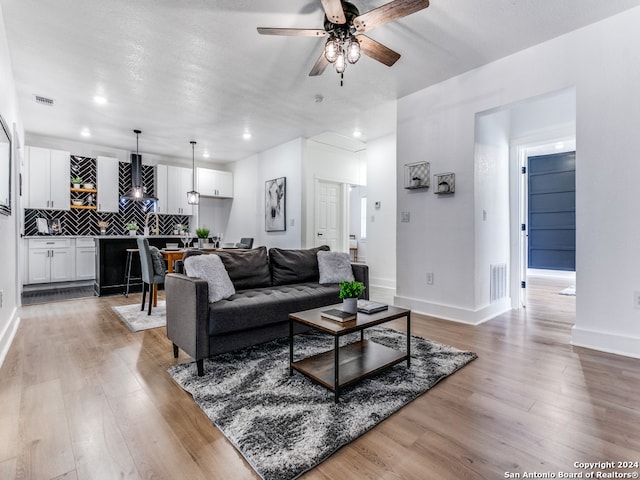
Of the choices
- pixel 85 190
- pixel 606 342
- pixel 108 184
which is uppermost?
pixel 108 184

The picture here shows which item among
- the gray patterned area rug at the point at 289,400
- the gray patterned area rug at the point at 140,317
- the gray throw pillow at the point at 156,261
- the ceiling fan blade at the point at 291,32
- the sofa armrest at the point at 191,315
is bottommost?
the gray patterned area rug at the point at 289,400

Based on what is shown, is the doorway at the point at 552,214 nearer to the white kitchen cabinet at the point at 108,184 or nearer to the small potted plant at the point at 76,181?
the white kitchen cabinet at the point at 108,184

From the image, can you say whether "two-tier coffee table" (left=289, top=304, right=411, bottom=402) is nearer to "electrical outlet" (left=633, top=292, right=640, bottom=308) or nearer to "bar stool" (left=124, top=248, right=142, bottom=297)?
"electrical outlet" (left=633, top=292, right=640, bottom=308)

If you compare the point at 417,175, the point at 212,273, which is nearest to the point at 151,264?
the point at 212,273

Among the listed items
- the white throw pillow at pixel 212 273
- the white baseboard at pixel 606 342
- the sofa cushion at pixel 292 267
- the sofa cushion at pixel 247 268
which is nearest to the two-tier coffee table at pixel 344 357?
the white throw pillow at pixel 212 273

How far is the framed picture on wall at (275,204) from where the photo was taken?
6293mm

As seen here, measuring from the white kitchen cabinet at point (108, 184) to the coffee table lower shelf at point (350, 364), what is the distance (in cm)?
615

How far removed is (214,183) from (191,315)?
606 cm

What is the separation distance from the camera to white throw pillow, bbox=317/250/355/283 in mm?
3461

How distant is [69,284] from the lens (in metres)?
6.04

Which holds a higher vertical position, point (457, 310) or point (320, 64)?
point (320, 64)

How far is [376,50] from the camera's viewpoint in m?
2.60

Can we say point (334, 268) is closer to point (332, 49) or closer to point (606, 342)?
point (332, 49)

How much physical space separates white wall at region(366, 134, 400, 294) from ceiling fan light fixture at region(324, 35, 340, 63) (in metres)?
3.56
